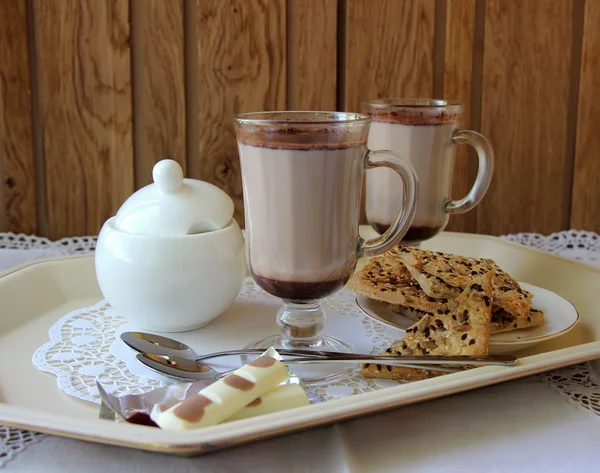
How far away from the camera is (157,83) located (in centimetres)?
178

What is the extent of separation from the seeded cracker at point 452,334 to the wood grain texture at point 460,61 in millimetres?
Result: 896

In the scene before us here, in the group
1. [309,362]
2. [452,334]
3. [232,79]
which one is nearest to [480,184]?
[452,334]

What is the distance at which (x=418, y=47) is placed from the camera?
1832 millimetres

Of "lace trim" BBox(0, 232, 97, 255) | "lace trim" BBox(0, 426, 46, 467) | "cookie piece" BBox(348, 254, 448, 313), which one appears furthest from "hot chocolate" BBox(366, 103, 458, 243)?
"lace trim" BBox(0, 232, 97, 255)

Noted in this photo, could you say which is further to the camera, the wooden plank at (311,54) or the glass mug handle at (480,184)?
the wooden plank at (311,54)

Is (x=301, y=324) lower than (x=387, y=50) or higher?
lower

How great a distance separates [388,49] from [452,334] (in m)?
1.03

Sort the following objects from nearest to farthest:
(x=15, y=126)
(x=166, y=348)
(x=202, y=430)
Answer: (x=202, y=430), (x=166, y=348), (x=15, y=126)

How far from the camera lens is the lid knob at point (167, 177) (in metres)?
1.07

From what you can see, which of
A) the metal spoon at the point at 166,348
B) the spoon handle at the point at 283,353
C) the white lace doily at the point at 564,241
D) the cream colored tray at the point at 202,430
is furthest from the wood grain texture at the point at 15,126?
the white lace doily at the point at 564,241

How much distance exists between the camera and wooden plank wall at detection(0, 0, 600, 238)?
1.74 m

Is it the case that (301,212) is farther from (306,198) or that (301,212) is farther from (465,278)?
(465,278)

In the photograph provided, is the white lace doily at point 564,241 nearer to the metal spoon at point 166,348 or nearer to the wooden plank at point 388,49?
the wooden plank at point 388,49

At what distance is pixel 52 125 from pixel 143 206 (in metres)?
0.80
